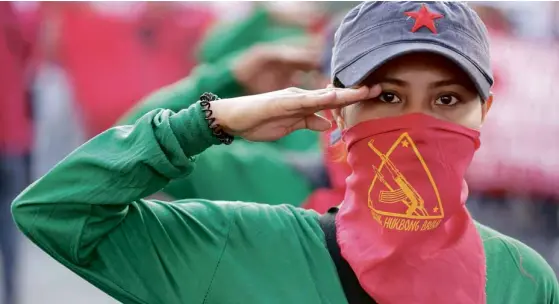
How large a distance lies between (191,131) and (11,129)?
4249mm

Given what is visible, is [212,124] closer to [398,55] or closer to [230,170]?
[398,55]

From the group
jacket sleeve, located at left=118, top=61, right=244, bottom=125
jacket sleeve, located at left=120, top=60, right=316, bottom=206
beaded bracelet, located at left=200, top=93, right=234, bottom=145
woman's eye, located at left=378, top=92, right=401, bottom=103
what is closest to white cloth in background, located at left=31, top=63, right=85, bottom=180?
jacket sleeve, located at left=118, top=61, right=244, bottom=125

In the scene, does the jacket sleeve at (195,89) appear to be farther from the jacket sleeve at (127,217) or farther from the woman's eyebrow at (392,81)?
the woman's eyebrow at (392,81)

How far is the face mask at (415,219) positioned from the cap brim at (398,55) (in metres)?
0.12

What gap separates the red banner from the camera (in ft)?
19.6

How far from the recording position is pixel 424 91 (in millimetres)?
2100

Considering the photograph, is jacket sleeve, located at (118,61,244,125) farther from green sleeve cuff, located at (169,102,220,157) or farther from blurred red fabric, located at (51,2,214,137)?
blurred red fabric, located at (51,2,214,137)

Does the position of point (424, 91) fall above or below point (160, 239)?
above

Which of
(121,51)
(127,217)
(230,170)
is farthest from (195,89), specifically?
(121,51)

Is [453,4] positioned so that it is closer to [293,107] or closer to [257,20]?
[293,107]

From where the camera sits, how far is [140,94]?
623 centimetres

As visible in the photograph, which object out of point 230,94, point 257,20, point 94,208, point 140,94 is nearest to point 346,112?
point 94,208

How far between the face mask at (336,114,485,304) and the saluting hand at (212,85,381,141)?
138 millimetres

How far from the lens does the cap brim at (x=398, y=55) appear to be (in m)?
2.03
